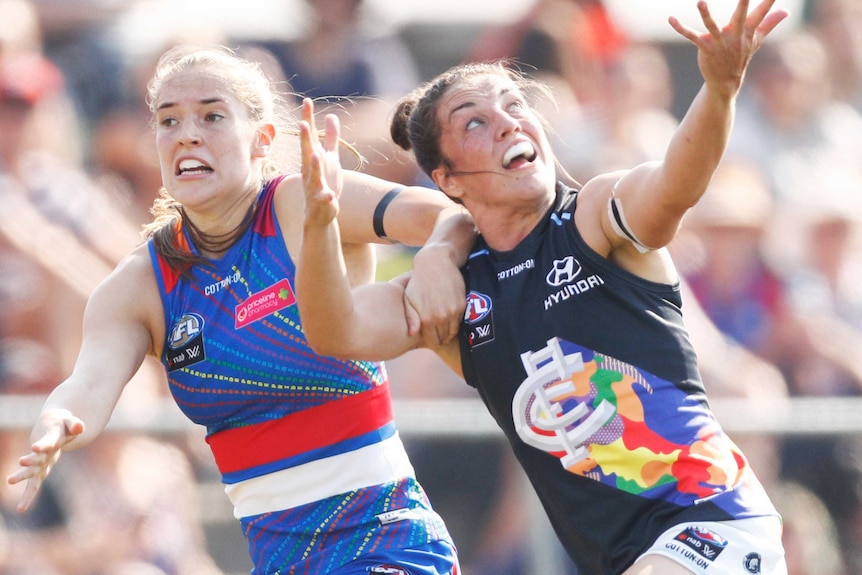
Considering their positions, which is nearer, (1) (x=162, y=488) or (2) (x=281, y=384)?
(2) (x=281, y=384)

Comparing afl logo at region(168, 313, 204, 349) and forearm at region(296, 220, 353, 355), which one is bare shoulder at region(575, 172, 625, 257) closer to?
forearm at region(296, 220, 353, 355)

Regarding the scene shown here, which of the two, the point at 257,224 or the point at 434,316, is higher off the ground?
the point at 257,224

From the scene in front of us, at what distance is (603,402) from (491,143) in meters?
0.81

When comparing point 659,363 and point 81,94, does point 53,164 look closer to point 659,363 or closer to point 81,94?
point 81,94

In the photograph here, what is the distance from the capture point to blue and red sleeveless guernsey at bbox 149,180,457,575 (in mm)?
3564

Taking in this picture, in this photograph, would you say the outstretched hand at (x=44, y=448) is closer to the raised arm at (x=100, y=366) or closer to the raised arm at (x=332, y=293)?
the raised arm at (x=100, y=366)

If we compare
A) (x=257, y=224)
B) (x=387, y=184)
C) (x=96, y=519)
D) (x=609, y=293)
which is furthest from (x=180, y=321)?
(x=96, y=519)

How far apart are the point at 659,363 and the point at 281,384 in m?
1.08

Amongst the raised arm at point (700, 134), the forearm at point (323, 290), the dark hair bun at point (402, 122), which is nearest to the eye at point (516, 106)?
the dark hair bun at point (402, 122)

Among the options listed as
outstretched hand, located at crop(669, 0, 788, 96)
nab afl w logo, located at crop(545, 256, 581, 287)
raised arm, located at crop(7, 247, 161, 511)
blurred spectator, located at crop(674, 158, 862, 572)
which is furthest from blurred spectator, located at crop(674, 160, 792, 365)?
outstretched hand, located at crop(669, 0, 788, 96)

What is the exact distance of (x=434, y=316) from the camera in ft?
11.2

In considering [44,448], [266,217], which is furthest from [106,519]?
[44,448]

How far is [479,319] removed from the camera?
3.43m

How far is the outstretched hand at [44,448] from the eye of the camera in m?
3.04
